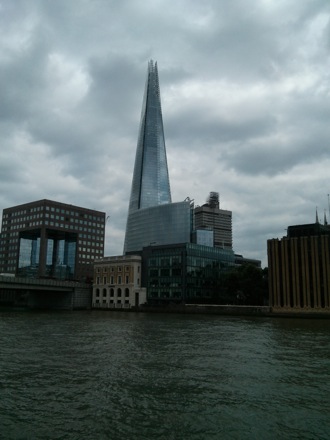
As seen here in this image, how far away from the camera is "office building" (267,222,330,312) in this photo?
359 feet

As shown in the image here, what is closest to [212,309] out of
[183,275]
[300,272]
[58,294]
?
[183,275]

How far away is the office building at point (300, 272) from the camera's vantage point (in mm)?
109312

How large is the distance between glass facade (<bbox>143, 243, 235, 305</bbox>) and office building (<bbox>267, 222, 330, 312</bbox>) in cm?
2912

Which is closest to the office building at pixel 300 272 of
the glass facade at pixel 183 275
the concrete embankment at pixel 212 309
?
the concrete embankment at pixel 212 309

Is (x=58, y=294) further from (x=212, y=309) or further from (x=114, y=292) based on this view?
(x=212, y=309)

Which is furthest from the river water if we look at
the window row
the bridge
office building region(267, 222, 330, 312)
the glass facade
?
the window row

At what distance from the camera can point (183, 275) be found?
14400cm

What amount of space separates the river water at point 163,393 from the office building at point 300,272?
248 feet

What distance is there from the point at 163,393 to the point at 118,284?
13591 cm

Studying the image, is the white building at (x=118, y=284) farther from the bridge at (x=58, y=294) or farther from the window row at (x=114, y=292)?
the bridge at (x=58, y=294)

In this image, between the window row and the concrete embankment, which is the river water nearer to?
the concrete embankment

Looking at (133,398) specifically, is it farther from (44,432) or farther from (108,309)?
(108,309)

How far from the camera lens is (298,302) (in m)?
112

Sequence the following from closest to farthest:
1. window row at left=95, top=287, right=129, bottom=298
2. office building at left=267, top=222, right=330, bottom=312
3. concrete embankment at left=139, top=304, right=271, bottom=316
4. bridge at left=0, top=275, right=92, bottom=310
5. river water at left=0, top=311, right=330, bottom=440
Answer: river water at left=0, top=311, right=330, bottom=440 → office building at left=267, top=222, right=330, bottom=312 → concrete embankment at left=139, top=304, right=271, bottom=316 → bridge at left=0, top=275, right=92, bottom=310 → window row at left=95, top=287, right=129, bottom=298
